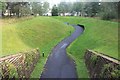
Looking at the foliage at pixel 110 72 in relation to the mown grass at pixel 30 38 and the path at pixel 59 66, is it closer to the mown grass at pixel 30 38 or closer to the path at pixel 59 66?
the path at pixel 59 66

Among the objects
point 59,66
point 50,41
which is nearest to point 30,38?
point 50,41

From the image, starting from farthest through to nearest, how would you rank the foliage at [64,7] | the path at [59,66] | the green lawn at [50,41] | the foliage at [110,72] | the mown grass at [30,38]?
the foliage at [64,7] → the mown grass at [30,38] → the green lawn at [50,41] → the path at [59,66] → the foliage at [110,72]

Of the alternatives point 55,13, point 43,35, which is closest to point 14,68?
point 43,35

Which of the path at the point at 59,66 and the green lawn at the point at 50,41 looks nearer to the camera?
the path at the point at 59,66

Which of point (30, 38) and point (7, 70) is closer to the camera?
point (7, 70)

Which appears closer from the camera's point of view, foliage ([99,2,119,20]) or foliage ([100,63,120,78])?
foliage ([100,63,120,78])

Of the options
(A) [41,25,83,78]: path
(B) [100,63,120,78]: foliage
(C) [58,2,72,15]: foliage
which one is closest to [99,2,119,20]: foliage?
(A) [41,25,83,78]: path

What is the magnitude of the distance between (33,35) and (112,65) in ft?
124

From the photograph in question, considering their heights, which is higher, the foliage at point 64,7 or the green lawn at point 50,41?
the foliage at point 64,7

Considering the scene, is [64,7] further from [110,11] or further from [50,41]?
[50,41]

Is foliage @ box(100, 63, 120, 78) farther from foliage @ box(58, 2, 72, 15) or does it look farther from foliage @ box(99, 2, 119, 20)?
foliage @ box(58, 2, 72, 15)

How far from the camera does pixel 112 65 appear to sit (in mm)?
19750

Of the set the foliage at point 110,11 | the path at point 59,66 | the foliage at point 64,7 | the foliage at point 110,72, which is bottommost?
the path at point 59,66

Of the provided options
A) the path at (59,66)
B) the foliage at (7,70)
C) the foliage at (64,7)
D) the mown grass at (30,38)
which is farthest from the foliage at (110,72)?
the foliage at (64,7)
